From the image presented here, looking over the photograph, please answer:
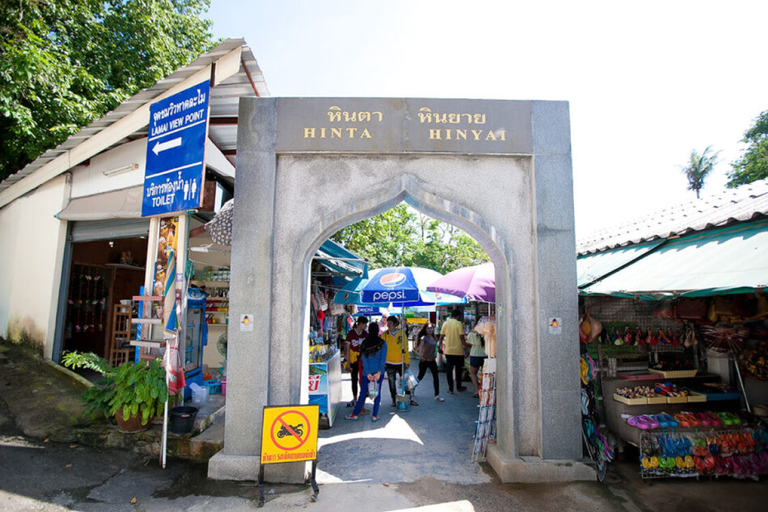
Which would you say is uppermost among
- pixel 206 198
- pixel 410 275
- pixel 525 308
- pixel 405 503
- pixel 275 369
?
pixel 206 198

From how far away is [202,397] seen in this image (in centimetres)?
674

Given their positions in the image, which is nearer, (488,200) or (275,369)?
(275,369)

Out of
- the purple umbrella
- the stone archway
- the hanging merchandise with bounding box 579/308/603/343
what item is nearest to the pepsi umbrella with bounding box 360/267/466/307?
the purple umbrella

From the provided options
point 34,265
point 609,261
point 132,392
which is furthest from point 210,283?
point 609,261

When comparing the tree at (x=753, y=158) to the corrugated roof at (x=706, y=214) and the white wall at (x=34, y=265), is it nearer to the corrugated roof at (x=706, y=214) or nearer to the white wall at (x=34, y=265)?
the corrugated roof at (x=706, y=214)

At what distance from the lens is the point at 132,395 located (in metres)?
5.48

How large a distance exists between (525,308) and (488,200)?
4.94ft

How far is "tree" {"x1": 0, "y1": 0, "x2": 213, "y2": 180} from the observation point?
27.9 ft

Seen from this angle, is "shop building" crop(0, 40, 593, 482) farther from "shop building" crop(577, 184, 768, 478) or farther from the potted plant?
the potted plant

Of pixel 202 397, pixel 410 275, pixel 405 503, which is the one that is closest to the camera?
pixel 405 503

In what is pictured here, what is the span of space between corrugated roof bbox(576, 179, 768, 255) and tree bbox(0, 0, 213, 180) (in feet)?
37.7

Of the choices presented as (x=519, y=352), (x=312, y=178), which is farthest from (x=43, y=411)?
(x=519, y=352)

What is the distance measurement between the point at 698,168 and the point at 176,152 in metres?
39.1

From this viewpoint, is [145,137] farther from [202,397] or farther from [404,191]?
[404,191]
